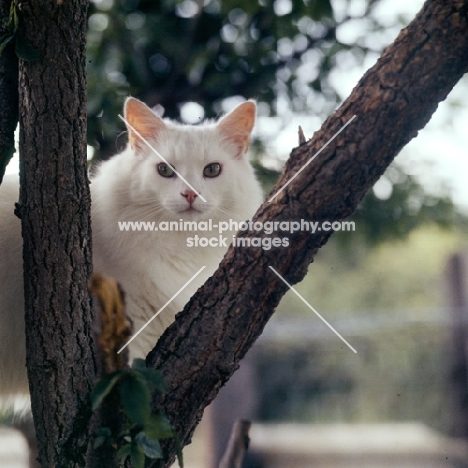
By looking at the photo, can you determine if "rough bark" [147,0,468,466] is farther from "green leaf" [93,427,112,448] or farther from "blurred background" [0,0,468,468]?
"blurred background" [0,0,468,468]

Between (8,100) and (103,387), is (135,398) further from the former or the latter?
(8,100)

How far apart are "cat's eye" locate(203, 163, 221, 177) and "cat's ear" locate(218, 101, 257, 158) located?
8 cm

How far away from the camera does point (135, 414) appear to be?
626 millimetres

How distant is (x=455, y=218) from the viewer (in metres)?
2.33

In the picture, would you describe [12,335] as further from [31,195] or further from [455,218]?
[455,218]

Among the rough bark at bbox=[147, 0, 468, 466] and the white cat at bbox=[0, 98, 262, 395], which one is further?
the white cat at bbox=[0, 98, 262, 395]

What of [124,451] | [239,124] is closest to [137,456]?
[124,451]

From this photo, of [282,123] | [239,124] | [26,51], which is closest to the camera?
[26,51]

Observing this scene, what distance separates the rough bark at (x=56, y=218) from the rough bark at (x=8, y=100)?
0.07 m

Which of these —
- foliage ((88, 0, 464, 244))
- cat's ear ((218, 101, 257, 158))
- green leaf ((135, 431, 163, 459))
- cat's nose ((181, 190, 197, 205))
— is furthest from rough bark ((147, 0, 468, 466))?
foliage ((88, 0, 464, 244))

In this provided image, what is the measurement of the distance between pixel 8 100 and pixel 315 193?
46cm

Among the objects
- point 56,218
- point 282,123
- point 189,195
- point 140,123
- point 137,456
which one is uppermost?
point 282,123

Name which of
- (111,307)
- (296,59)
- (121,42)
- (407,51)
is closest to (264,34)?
(296,59)

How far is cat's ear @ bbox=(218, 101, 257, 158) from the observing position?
120 centimetres
